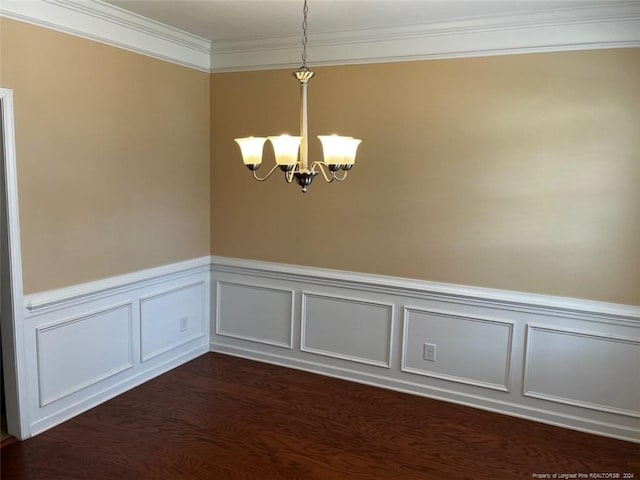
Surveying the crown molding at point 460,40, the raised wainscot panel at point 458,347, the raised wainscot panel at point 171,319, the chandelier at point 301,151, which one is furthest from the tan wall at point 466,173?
the chandelier at point 301,151

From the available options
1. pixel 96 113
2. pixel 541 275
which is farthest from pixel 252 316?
pixel 541 275

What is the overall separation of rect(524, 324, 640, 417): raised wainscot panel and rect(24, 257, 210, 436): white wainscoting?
8.71 feet

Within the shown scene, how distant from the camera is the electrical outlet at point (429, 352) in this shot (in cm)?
364

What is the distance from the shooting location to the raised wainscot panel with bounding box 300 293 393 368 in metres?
3.80

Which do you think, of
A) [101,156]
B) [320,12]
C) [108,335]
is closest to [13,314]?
[108,335]

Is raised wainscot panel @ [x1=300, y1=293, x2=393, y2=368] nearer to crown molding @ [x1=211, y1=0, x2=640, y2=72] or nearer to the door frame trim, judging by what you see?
crown molding @ [x1=211, y1=0, x2=640, y2=72]

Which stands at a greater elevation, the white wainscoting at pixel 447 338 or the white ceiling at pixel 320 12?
the white ceiling at pixel 320 12

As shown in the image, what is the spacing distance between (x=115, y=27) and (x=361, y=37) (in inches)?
65.7

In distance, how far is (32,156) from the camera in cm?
285

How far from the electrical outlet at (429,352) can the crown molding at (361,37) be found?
2.04 m

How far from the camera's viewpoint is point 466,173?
3.42 m

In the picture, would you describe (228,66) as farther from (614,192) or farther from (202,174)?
(614,192)

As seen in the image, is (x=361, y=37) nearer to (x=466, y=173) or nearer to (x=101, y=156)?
(x=466, y=173)

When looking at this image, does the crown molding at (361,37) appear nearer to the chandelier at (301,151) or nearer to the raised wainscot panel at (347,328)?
the chandelier at (301,151)
